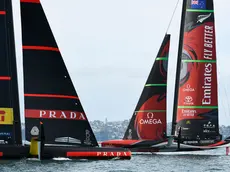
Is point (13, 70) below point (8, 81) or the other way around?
the other way around

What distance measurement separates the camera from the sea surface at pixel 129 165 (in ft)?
95.3

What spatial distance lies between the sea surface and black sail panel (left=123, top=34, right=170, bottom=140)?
2565mm

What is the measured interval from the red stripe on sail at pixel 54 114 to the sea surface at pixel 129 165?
188 cm

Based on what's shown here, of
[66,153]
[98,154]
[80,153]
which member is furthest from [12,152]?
[98,154]

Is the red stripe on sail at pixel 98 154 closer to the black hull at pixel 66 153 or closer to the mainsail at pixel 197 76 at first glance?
the black hull at pixel 66 153

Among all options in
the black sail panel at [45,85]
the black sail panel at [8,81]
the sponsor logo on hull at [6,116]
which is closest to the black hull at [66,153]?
the black sail panel at [45,85]

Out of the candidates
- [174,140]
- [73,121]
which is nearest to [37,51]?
[73,121]

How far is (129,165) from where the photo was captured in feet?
114

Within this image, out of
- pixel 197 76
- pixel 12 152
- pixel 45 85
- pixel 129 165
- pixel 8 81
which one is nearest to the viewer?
pixel 12 152

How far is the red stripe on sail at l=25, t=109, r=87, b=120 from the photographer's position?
101 ft

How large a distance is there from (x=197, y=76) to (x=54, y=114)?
16.0 metres

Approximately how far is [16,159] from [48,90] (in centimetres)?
331

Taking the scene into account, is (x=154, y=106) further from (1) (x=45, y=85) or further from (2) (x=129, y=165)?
Answer: (1) (x=45, y=85)

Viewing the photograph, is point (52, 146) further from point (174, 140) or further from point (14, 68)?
point (174, 140)
